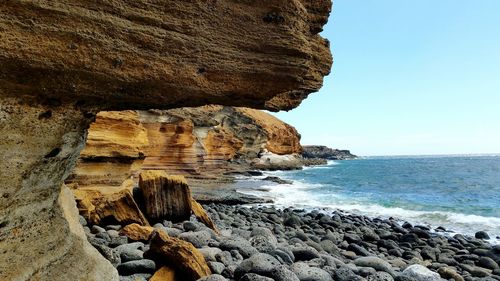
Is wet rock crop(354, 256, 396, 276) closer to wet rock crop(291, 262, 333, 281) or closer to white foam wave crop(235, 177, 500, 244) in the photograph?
wet rock crop(291, 262, 333, 281)

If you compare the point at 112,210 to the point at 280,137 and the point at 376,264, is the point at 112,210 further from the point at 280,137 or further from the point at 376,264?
the point at 280,137

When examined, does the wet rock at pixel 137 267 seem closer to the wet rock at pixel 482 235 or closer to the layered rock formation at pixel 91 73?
the layered rock formation at pixel 91 73

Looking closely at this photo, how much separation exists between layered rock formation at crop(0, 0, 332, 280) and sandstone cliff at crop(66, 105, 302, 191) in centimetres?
635

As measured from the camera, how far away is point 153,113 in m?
22.3

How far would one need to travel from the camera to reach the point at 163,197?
7.64 metres

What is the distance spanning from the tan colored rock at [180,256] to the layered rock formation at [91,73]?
34.1 inches

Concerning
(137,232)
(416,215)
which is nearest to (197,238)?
(137,232)

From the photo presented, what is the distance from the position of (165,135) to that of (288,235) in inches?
592

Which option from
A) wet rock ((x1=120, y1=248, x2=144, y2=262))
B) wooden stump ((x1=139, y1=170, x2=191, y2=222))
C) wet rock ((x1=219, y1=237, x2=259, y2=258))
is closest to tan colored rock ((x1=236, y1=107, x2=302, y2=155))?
wooden stump ((x1=139, y1=170, x2=191, y2=222))

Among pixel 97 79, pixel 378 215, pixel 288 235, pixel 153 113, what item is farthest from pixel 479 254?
pixel 153 113

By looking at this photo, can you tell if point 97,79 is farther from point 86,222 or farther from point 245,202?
point 245,202

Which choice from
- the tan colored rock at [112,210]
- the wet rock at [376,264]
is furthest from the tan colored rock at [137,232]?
the wet rock at [376,264]

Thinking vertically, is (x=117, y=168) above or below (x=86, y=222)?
above

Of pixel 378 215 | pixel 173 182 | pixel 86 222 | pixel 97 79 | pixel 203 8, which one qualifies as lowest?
pixel 378 215
